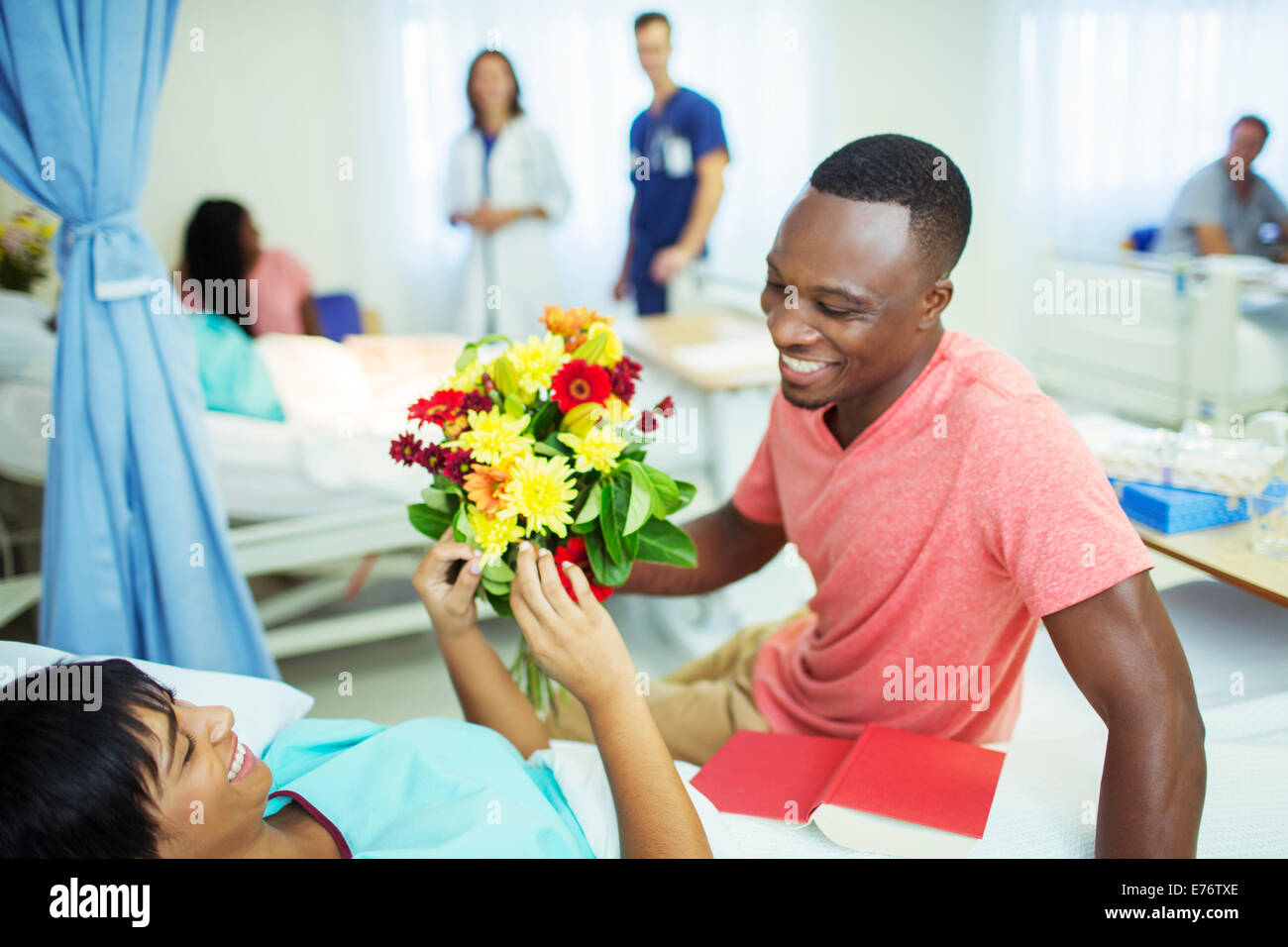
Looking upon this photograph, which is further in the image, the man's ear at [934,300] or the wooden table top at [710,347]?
the wooden table top at [710,347]

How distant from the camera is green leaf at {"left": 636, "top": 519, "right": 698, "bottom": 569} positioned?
4.34ft

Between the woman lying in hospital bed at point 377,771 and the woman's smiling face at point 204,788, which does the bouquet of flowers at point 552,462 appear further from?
the woman's smiling face at point 204,788

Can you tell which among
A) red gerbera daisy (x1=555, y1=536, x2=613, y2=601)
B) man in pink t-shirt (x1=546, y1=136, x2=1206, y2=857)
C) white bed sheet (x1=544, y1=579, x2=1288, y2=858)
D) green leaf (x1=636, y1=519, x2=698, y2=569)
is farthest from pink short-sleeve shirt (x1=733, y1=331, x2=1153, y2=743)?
red gerbera daisy (x1=555, y1=536, x2=613, y2=601)

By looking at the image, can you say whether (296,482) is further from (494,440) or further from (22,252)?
(494,440)

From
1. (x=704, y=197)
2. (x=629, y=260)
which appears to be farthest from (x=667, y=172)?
(x=629, y=260)

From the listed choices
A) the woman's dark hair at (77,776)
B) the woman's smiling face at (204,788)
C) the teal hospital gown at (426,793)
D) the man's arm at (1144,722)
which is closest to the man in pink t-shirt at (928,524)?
the man's arm at (1144,722)

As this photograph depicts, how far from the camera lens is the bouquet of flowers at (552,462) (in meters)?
1.23

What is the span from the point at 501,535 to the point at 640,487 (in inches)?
7.3

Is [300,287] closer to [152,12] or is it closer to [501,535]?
[152,12]

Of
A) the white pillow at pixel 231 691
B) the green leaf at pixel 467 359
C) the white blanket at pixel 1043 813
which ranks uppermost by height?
the green leaf at pixel 467 359

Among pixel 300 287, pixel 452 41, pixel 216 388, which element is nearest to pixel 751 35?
pixel 452 41

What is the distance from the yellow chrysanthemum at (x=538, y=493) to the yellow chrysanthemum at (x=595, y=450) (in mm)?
24

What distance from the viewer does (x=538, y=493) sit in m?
1.21

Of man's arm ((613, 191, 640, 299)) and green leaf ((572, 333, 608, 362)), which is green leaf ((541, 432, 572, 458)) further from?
man's arm ((613, 191, 640, 299))
